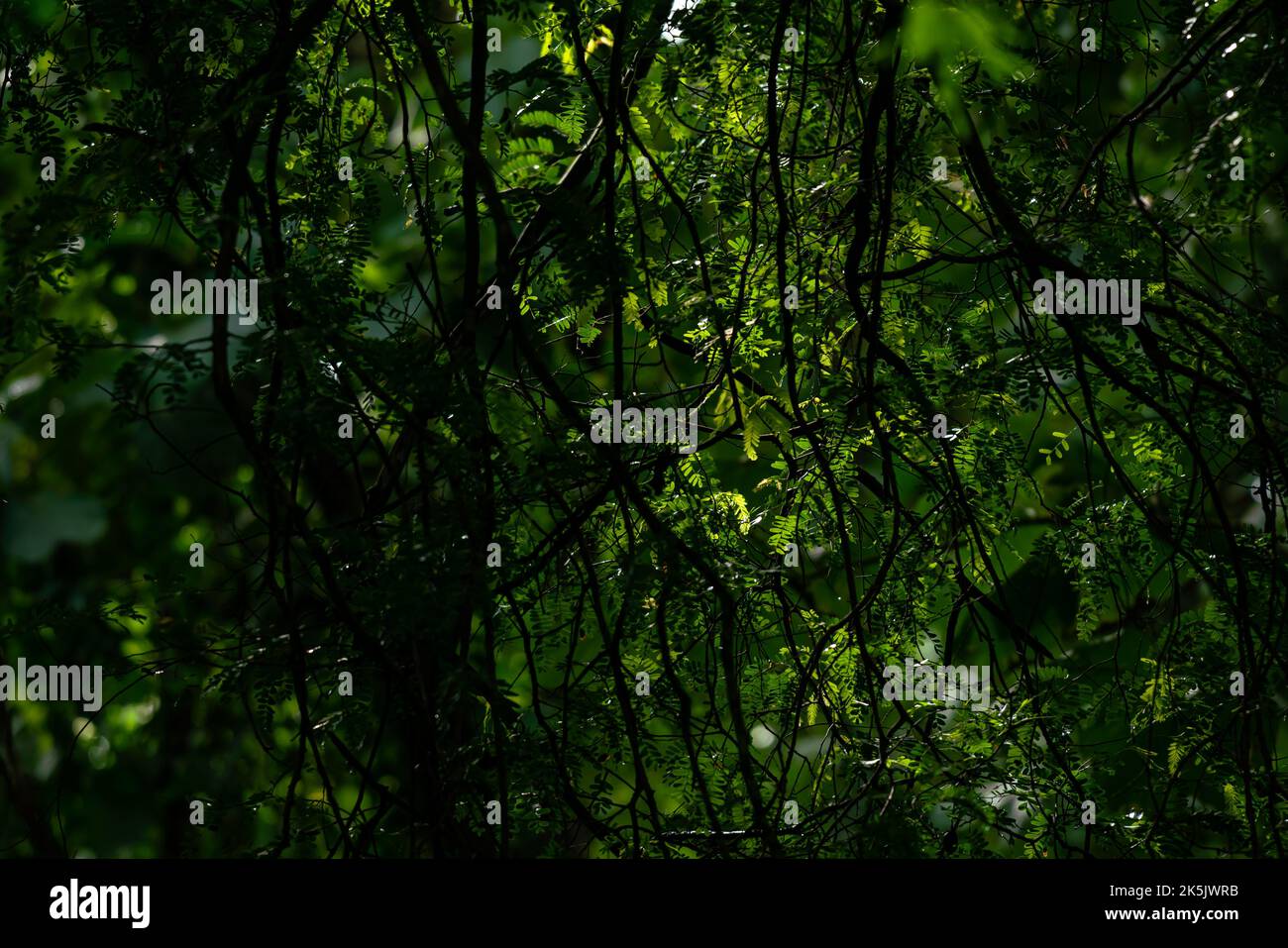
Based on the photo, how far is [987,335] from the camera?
70.6 inches

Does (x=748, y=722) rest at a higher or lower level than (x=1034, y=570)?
lower

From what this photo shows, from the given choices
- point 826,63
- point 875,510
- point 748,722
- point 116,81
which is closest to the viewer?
point 826,63

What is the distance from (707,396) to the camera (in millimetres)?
1808

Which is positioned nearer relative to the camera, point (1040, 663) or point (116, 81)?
point (1040, 663)

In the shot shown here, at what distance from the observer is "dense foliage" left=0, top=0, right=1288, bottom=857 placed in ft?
4.69

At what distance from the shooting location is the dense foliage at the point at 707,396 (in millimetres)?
1430

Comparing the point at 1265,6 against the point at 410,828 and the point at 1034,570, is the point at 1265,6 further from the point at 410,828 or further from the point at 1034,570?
the point at 410,828

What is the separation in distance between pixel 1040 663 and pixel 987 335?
635mm

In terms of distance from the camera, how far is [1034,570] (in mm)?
2061
